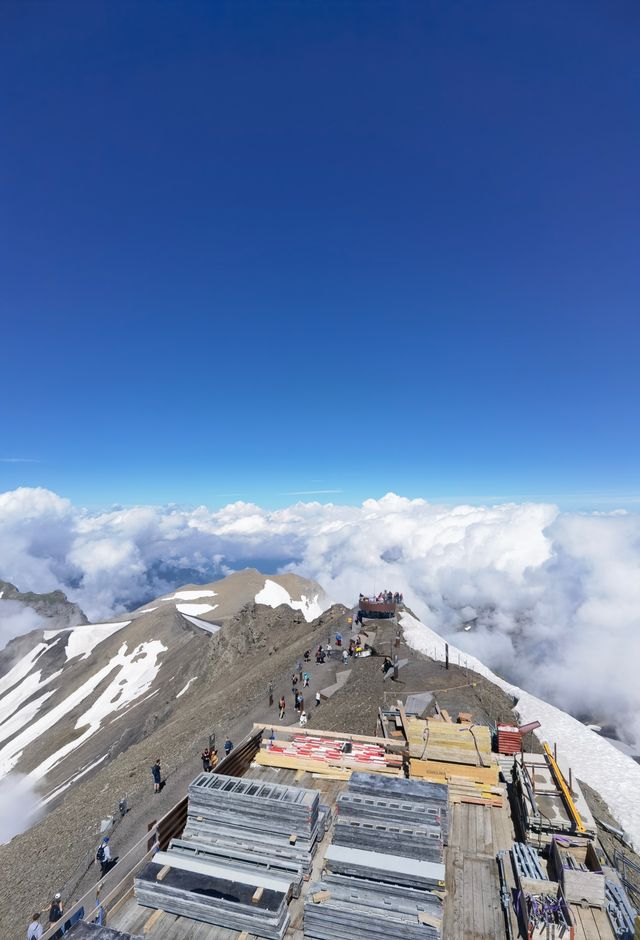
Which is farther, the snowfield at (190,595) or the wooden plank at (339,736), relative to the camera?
the snowfield at (190,595)

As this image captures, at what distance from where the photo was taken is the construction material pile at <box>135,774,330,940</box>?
36.1ft

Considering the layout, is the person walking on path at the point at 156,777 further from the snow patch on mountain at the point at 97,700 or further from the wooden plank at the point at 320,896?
the snow patch on mountain at the point at 97,700

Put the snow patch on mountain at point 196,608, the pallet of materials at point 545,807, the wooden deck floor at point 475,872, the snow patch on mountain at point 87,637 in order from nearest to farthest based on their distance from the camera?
the wooden deck floor at point 475,872 → the pallet of materials at point 545,807 → the snow patch on mountain at point 87,637 → the snow patch on mountain at point 196,608

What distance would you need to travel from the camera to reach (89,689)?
8938cm

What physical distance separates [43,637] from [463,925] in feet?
499

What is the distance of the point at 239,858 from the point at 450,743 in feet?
29.7

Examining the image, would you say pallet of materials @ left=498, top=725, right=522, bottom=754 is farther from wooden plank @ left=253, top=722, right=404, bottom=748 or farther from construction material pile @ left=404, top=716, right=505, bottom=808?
wooden plank @ left=253, top=722, right=404, bottom=748

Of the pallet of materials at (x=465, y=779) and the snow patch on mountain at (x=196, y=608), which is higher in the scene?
the pallet of materials at (x=465, y=779)

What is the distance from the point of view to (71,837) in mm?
25656

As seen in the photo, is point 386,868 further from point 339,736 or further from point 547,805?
point 339,736

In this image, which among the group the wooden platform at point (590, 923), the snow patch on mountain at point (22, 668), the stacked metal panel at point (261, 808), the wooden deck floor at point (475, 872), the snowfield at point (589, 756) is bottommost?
the snow patch on mountain at point (22, 668)

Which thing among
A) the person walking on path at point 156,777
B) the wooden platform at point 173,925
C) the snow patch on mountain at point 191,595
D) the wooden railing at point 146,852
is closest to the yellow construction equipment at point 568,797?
the wooden platform at point 173,925

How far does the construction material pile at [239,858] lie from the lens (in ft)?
36.1

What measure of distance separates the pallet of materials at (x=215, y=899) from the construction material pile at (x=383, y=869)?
86 centimetres
